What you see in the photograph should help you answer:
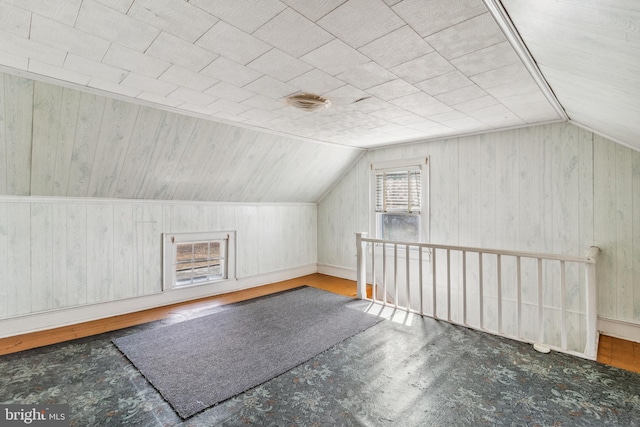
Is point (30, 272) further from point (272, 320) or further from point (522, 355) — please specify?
point (522, 355)

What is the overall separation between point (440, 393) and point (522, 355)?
3.23 ft

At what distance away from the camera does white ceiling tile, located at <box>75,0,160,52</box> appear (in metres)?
1.48

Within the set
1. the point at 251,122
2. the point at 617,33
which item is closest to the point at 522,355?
the point at 617,33

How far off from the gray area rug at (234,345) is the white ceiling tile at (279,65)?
7.40 feet

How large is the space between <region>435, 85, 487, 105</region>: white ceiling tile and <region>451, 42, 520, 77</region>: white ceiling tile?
33 centimetres

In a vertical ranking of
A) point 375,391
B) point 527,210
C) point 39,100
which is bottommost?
point 375,391

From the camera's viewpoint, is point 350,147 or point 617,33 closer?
point 617,33

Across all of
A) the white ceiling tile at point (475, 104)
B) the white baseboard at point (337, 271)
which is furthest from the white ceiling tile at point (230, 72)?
the white baseboard at point (337, 271)

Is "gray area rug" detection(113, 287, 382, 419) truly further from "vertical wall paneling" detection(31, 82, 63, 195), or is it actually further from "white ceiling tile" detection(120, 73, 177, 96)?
"white ceiling tile" detection(120, 73, 177, 96)

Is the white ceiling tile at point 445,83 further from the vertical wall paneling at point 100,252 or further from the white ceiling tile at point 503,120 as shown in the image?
the vertical wall paneling at point 100,252

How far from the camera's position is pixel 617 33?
3.92 feet

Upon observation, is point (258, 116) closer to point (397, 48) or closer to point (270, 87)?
point (270, 87)

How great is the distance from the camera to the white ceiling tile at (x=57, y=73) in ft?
6.84

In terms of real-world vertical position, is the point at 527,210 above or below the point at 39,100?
below
